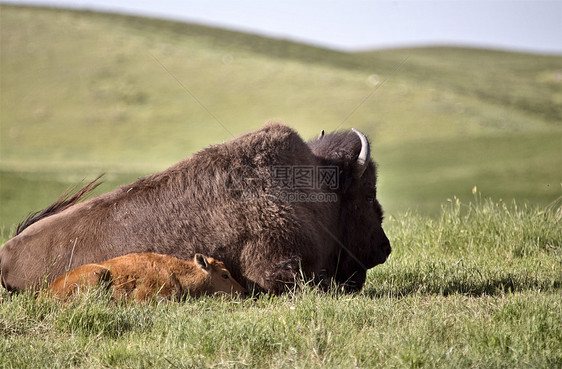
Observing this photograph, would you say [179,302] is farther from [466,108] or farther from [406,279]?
[466,108]

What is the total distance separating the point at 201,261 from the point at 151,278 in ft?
1.41

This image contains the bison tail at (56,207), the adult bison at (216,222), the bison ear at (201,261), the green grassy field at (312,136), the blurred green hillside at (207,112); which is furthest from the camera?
the blurred green hillside at (207,112)

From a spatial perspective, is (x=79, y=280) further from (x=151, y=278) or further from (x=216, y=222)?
(x=216, y=222)

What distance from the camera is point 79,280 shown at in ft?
16.1

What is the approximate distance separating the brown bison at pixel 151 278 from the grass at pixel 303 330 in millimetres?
128

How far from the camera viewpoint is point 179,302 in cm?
519

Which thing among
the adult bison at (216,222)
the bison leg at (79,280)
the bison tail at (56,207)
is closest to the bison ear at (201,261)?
the adult bison at (216,222)

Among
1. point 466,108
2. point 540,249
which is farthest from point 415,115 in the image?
point 540,249

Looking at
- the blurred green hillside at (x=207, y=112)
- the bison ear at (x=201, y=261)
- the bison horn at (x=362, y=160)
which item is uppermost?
the bison horn at (x=362, y=160)

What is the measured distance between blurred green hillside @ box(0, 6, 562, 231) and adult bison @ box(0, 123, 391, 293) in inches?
607

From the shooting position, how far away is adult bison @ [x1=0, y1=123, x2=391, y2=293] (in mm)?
5340

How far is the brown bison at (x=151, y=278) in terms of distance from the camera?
4926mm

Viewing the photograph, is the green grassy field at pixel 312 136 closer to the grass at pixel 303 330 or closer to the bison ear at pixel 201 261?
the grass at pixel 303 330

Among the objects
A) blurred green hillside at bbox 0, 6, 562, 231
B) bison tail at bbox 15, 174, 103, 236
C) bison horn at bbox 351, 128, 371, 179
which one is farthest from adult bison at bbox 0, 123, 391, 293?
blurred green hillside at bbox 0, 6, 562, 231
